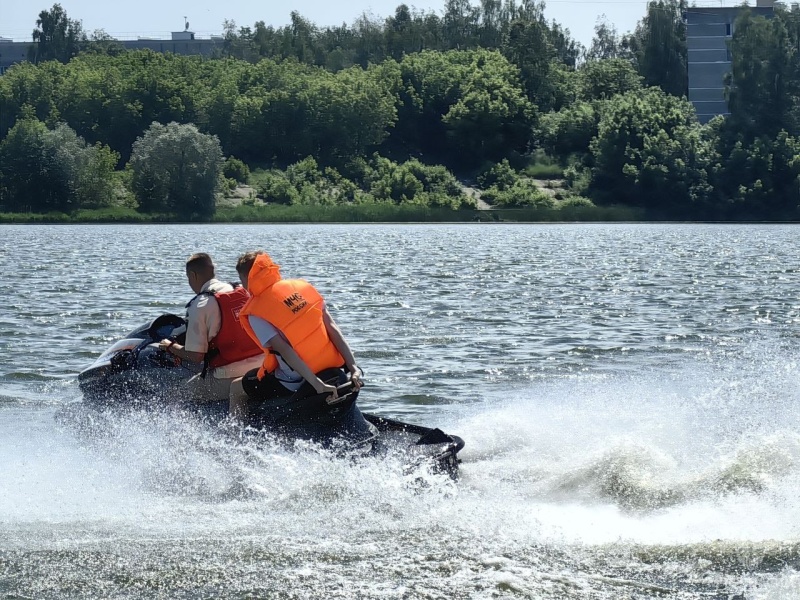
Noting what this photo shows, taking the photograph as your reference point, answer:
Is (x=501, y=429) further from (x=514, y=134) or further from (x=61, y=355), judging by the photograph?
(x=514, y=134)

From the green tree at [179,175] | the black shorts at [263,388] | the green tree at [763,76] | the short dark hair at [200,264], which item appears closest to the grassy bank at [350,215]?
the green tree at [179,175]

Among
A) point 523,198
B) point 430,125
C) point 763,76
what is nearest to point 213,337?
point 523,198

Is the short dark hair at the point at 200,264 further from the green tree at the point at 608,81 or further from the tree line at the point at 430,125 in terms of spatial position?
the green tree at the point at 608,81

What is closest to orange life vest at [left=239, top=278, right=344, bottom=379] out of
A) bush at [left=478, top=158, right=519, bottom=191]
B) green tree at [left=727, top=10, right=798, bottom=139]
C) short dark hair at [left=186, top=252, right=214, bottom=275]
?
short dark hair at [left=186, top=252, right=214, bottom=275]

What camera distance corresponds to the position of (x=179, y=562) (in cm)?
660

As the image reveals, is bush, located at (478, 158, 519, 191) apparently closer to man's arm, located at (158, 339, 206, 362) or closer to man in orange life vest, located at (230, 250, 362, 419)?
man's arm, located at (158, 339, 206, 362)

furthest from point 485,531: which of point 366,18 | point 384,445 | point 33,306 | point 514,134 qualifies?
point 366,18

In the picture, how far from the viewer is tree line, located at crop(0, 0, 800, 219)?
91562mm

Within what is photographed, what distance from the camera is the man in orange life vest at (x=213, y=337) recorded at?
8406 millimetres

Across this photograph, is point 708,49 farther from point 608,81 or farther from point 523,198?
point 523,198

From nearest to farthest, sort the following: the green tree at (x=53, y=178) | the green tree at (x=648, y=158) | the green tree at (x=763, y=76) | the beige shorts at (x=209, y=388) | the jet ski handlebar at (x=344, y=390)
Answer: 1. the jet ski handlebar at (x=344, y=390)
2. the beige shorts at (x=209, y=388)
3. the green tree at (x=648, y=158)
4. the green tree at (x=53, y=178)
5. the green tree at (x=763, y=76)

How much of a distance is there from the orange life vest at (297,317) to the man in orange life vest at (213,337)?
38cm

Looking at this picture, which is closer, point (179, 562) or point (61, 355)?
point (179, 562)

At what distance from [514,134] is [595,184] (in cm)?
1592
